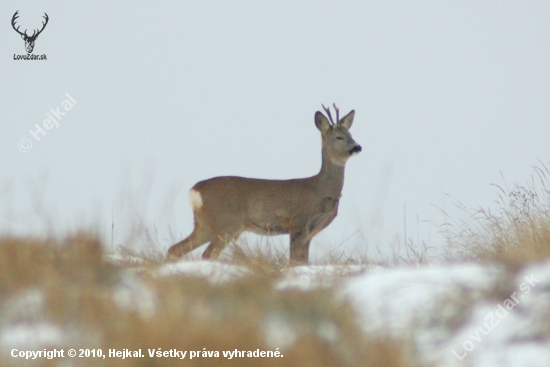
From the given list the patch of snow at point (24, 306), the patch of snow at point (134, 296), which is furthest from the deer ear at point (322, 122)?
the patch of snow at point (24, 306)

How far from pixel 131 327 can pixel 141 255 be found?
2643mm

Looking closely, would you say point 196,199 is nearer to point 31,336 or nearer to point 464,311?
point 464,311

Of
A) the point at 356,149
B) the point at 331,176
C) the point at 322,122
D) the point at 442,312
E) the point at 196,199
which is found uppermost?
the point at 322,122

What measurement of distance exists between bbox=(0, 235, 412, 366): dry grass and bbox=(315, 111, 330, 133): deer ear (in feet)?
19.5

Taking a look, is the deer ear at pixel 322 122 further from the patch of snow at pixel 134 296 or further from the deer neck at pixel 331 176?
the patch of snow at pixel 134 296

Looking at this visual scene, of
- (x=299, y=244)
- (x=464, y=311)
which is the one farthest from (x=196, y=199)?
(x=464, y=311)

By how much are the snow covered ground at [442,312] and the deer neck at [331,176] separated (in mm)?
6030

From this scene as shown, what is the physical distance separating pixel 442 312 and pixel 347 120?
7217 mm

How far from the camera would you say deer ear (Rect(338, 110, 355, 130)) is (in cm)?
1065

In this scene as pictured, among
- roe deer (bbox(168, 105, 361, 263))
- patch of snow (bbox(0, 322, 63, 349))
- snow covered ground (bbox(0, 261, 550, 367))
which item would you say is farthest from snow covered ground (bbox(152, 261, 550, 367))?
roe deer (bbox(168, 105, 361, 263))

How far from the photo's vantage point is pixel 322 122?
10.6m

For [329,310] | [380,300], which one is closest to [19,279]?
[329,310]

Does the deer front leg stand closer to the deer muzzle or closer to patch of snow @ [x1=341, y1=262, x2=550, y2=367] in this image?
the deer muzzle

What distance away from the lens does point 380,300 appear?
3971mm
